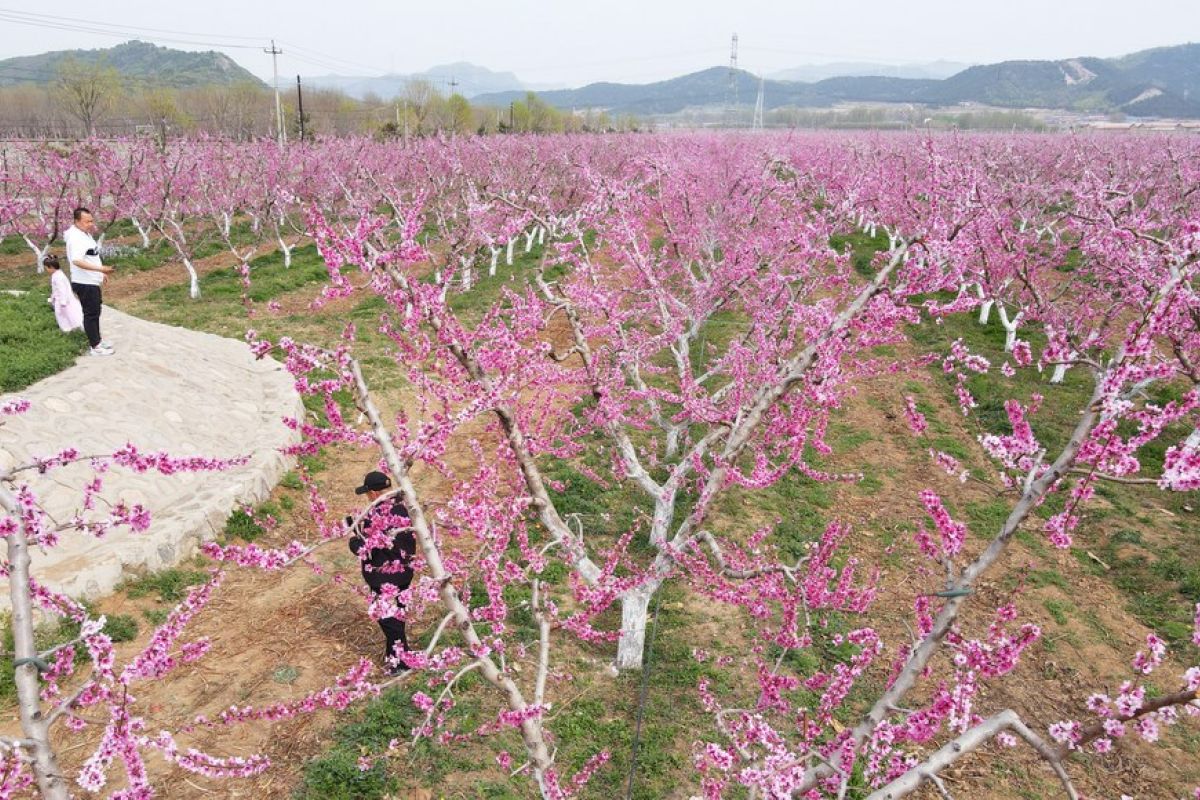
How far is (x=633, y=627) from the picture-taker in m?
6.73

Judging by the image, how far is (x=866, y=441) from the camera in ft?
40.4

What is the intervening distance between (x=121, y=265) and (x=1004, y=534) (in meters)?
23.4

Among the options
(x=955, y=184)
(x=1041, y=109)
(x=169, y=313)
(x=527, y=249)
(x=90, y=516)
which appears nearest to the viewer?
(x=90, y=516)

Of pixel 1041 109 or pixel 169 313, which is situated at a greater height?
pixel 1041 109

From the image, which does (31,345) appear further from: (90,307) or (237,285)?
(237,285)

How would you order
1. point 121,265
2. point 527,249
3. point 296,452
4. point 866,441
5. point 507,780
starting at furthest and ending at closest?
point 527,249
point 121,265
point 866,441
point 507,780
point 296,452

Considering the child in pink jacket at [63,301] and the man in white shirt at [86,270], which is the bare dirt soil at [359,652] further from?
the child in pink jacket at [63,301]

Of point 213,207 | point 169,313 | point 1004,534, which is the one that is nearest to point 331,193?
point 213,207

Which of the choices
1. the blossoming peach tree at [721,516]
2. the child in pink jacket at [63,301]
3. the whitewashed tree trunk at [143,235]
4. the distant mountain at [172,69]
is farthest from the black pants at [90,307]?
the distant mountain at [172,69]

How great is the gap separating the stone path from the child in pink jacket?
538 millimetres

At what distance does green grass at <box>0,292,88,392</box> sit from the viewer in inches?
359

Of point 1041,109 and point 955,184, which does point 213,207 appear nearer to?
point 955,184

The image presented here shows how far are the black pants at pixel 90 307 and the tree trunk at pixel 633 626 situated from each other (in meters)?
8.82

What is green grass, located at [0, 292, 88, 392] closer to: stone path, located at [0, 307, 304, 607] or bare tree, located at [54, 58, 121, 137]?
stone path, located at [0, 307, 304, 607]
